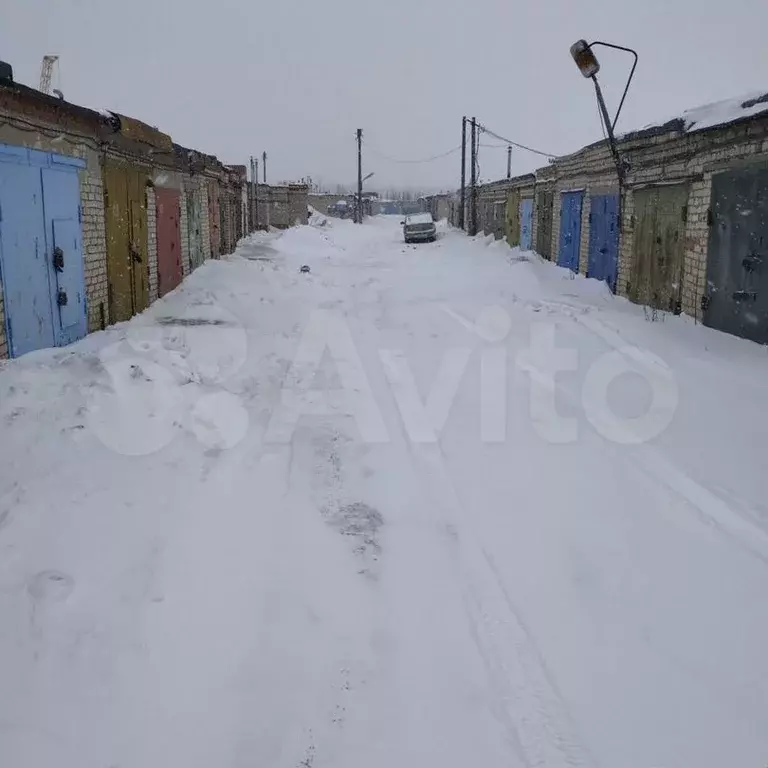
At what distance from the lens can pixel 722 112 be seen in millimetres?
9836

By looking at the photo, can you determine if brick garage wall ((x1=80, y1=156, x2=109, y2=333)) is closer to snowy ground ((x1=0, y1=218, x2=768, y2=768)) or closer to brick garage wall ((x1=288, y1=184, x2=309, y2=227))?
snowy ground ((x1=0, y1=218, x2=768, y2=768))

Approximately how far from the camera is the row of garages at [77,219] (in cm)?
753

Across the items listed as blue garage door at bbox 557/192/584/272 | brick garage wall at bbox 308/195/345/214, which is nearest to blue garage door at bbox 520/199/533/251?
blue garage door at bbox 557/192/584/272

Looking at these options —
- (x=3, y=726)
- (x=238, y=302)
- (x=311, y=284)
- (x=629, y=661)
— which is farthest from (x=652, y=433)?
(x=311, y=284)

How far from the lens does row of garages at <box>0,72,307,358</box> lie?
753cm

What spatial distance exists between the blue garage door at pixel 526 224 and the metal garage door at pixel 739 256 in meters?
14.5

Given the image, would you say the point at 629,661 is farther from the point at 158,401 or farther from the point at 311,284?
the point at 311,284

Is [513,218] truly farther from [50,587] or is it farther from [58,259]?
[50,587]

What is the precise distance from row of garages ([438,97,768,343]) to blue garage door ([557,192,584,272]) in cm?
5

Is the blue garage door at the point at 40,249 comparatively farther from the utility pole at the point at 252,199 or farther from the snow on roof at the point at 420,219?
the utility pole at the point at 252,199

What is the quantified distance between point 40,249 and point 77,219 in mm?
1305

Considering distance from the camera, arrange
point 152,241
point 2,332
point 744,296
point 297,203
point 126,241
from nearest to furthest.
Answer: point 2,332 → point 744,296 → point 126,241 → point 152,241 → point 297,203

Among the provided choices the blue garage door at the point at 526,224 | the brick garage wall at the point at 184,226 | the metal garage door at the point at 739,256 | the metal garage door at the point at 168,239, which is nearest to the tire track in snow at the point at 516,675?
the metal garage door at the point at 739,256

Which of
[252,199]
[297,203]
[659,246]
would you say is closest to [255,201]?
[252,199]
